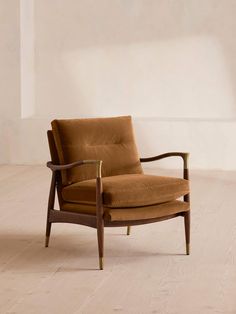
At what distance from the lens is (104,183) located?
203 inches

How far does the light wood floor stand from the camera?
4309 mm

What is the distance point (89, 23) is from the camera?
33.2 feet

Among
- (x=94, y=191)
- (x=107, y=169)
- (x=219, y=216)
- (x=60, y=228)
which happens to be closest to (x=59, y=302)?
(x=94, y=191)

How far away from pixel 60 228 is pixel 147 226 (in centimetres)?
70

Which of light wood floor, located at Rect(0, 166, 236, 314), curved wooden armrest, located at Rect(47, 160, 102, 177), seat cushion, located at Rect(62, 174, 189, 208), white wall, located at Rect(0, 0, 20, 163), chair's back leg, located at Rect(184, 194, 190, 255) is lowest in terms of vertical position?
light wood floor, located at Rect(0, 166, 236, 314)

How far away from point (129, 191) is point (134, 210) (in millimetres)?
143

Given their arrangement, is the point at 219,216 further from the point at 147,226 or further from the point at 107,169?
the point at 107,169

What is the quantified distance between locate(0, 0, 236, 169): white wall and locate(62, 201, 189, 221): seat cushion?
4355 millimetres

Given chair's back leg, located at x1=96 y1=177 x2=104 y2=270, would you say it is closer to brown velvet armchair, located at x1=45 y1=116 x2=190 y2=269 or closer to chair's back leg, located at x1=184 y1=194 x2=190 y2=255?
brown velvet armchair, located at x1=45 y1=116 x2=190 y2=269

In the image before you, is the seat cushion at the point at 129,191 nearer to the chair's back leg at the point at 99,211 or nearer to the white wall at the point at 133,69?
the chair's back leg at the point at 99,211

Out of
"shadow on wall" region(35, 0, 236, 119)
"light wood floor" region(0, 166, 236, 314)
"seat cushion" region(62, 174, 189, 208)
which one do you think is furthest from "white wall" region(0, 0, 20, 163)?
"seat cushion" region(62, 174, 189, 208)

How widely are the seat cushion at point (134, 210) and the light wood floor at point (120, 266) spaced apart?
1.03 feet

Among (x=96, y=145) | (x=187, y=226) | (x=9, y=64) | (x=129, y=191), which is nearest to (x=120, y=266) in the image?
(x=129, y=191)

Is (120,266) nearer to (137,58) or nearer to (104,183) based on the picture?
(104,183)
